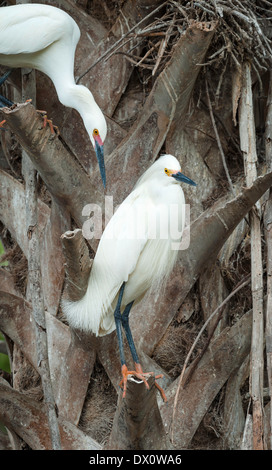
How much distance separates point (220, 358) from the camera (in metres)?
2.21

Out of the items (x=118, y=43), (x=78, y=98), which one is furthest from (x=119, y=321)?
(x=118, y=43)

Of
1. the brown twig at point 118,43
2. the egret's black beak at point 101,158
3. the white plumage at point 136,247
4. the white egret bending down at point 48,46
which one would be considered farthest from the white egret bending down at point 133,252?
the brown twig at point 118,43

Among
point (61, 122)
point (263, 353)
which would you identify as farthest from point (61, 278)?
point (263, 353)

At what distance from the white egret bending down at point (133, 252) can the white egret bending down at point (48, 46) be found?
268 mm

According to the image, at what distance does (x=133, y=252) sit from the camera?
2.11m

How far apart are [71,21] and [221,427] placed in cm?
143

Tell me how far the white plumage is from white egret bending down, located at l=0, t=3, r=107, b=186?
0.87 feet

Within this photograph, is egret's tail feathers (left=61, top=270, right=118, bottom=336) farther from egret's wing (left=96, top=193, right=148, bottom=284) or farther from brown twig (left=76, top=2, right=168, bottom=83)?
brown twig (left=76, top=2, right=168, bottom=83)

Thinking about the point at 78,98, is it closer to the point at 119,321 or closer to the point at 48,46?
the point at 48,46

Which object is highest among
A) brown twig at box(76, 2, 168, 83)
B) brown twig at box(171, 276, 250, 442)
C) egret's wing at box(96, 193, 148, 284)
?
brown twig at box(76, 2, 168, 83)

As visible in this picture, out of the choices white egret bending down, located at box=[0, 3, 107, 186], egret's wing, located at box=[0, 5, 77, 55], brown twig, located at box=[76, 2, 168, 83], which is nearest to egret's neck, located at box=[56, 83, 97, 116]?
white egret bending down, located at box=[0, 3, 107, 186]

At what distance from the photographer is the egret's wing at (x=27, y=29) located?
8.11ft

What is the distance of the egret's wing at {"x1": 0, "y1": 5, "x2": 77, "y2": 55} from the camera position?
8.11ft

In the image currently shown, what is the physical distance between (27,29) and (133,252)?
0.95m
